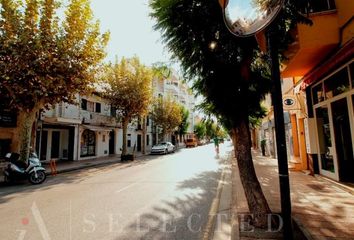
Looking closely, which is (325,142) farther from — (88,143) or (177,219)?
(88,143)

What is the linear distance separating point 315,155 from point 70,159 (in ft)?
63.9

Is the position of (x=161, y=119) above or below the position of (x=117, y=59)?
below

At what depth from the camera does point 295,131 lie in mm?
12992

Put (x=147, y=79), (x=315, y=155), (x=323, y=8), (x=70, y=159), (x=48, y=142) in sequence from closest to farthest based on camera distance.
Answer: (x=323, y=8) < (x=315, y=155) < (x=48, y=142) < (x=70, y=159) < (x=147, y=79)

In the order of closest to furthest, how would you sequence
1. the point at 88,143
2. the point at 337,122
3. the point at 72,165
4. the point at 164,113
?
the point at 337,122 < the point at 72,165 < the point at 88,143 < the point at 164,113

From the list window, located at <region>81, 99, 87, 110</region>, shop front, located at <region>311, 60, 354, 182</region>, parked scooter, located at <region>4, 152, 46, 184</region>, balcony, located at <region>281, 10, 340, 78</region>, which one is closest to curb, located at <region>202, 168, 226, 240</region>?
shop front, located at <region>311, 60, 354, 182</region>

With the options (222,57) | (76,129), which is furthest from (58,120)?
(222,57)

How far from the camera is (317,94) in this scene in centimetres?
975

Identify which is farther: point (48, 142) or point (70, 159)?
Result: point (70, 159)

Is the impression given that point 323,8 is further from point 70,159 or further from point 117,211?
point 70,159

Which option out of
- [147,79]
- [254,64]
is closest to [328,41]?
[254,64]

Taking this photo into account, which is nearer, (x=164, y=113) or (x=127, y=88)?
(x=127, y=88)

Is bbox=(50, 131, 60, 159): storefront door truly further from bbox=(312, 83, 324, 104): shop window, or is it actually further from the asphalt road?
bbox=(312, 83, 324, 104): shop window

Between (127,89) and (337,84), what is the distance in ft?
58.2
